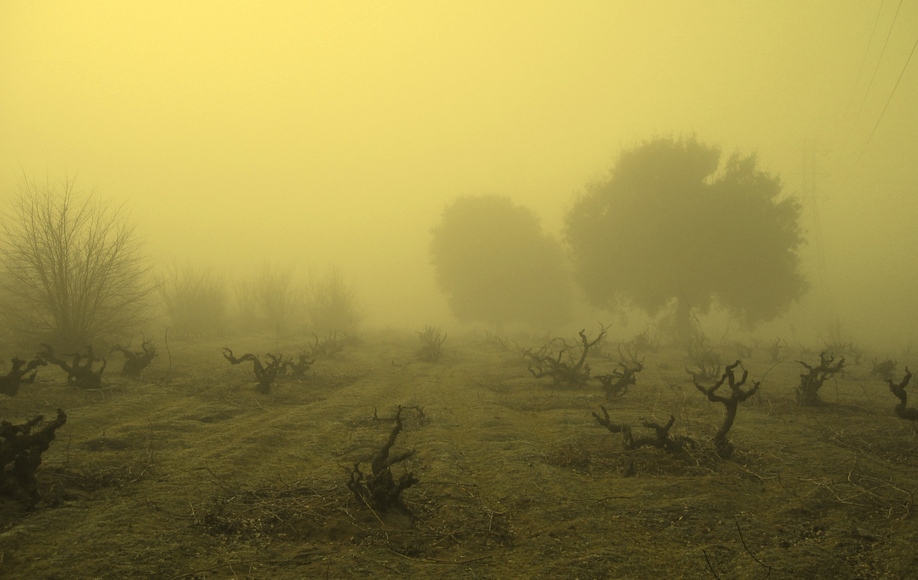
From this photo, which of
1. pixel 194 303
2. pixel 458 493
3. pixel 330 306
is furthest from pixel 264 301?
pixel 458 493

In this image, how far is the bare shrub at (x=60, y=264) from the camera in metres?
11.9

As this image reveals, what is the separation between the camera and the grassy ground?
379 centimetres

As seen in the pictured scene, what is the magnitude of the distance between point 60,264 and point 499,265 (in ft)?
86.6

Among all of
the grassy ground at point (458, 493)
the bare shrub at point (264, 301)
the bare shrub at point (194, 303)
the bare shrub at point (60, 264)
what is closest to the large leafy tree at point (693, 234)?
the grassy ground at point (458, 493)

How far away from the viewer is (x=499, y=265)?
115 feet

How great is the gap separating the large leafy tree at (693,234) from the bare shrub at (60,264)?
897 inches

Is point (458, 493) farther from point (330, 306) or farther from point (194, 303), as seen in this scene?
point (330, 306)

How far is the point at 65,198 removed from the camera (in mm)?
12266

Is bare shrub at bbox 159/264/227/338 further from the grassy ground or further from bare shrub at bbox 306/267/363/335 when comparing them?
the grassy ground

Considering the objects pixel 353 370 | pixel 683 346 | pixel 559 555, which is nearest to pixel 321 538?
pixel 559 555

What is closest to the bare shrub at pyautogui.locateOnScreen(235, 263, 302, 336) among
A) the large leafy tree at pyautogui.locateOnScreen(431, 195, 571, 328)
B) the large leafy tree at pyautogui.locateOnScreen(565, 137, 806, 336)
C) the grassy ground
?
the large leafy tree at pyautogui.locateOnScreen(431, 195, 571, 328)

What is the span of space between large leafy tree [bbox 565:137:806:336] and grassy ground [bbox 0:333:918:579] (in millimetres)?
16257

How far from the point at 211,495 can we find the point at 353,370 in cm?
939

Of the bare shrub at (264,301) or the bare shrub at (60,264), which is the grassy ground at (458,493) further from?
the bare shrub at (264,301)
